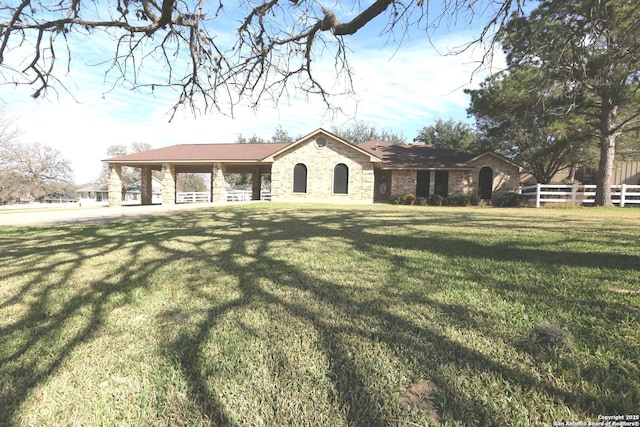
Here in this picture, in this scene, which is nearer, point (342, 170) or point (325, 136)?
point (325, 136)

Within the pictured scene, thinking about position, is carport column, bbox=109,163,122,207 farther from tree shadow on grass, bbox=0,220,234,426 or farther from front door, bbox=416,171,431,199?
front door, bbox=416,171,431,199

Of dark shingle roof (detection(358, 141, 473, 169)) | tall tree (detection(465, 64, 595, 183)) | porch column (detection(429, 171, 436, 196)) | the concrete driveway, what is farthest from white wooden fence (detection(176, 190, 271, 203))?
tall tree (detection(465, 64, 595, 183))

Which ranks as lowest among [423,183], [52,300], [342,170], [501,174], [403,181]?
[52,300]

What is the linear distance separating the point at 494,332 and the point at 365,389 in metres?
1.25

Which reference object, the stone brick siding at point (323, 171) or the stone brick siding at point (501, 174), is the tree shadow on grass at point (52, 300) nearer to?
the stone brick siding at point (323, 171)

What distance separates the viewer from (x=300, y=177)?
23484 mm

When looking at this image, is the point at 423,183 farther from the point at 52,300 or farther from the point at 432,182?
the point at 52,300

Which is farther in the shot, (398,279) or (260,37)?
(260,37)

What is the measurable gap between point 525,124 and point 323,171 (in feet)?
46.3

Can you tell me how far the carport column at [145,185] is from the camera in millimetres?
26547

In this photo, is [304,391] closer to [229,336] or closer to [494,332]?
[229,336]

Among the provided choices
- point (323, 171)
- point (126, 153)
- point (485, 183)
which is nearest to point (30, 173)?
point (126, 153)

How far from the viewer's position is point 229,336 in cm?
239

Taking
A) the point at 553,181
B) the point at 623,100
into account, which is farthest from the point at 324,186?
the point at 553,181
